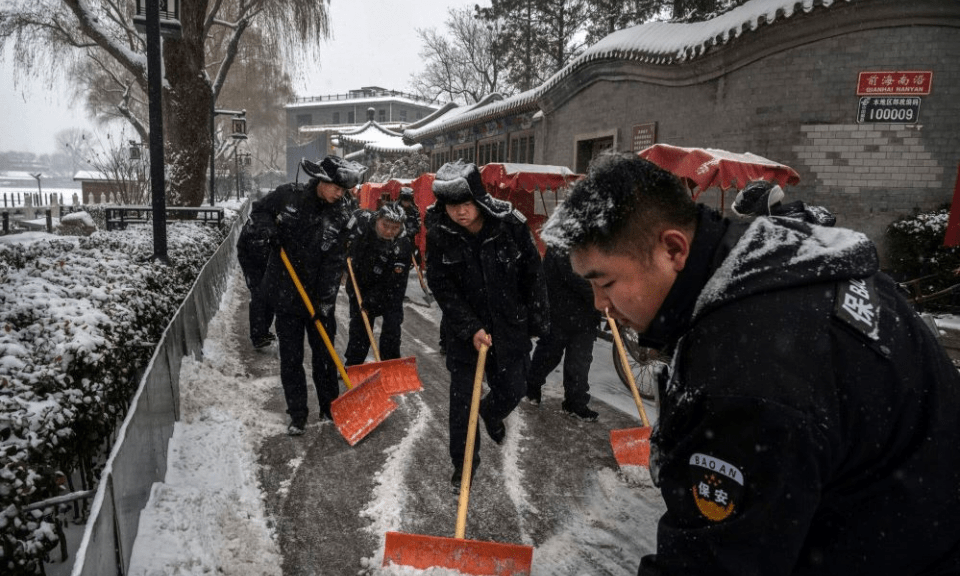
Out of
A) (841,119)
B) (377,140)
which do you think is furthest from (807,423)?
(377,140)

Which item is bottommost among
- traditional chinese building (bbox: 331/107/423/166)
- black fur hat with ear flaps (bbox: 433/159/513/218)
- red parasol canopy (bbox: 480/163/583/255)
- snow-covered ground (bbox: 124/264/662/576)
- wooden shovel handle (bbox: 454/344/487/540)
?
snow-covered ground (bbox: 124/264/662/576)

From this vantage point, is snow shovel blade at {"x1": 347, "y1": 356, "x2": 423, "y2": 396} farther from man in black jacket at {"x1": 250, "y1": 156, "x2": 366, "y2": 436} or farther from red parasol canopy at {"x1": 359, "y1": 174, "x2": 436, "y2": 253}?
red parasol canopy at {"x1": 359, "y1": 174, "x2": 436, "y2": 253}

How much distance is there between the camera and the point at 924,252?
8906 mm

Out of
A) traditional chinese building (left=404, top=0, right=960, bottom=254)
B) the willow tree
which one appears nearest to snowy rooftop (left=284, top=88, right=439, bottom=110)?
the willow tree

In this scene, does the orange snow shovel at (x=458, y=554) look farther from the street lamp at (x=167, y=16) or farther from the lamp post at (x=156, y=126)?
the street lamp at (x=167, y=16)

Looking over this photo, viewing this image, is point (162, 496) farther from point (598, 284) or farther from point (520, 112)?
point (520, 112)

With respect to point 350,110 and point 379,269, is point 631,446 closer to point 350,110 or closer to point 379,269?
point 379,269

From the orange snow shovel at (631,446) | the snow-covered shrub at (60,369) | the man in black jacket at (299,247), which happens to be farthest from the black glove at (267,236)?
the orange snow shovel at (631,446)

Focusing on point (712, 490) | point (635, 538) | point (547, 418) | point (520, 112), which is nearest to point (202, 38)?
point (520, 112)

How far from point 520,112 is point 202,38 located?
8466 mm

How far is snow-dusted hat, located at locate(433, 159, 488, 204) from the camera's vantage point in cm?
350

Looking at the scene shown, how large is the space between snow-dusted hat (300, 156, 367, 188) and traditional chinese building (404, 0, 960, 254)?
789 cm

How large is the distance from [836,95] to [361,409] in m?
9.36

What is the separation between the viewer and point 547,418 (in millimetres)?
5246
